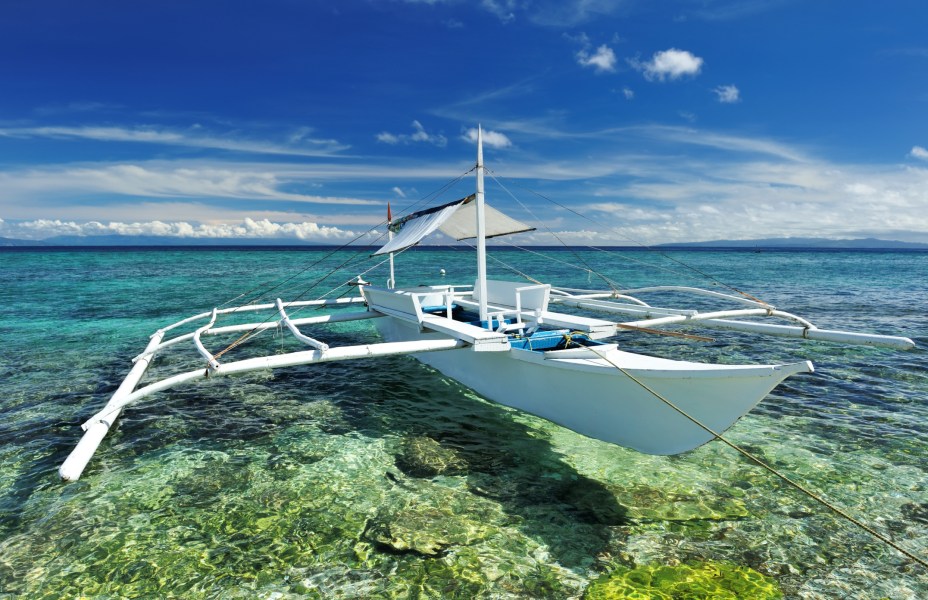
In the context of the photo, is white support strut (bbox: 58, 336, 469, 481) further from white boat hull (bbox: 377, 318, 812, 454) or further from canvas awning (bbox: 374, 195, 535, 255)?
canvas awning (bbox: 374, 195, 535, 255)

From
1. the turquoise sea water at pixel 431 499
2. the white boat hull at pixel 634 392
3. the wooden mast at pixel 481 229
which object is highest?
the wooden mast at pixel 481 229

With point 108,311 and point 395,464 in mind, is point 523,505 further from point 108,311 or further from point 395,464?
point 108,311

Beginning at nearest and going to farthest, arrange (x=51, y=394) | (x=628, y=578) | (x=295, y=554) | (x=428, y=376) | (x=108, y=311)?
1. (x=628, y=578)
2. (x=295, y=554)
3. (x=51, y=394)
4. (x=428, y=376)
5. (x=108, y=311)

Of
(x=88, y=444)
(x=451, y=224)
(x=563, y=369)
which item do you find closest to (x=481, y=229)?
(x=563, y=369)

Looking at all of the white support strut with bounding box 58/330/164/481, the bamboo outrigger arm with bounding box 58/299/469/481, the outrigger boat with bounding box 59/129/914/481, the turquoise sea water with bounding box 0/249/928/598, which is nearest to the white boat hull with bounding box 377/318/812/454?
the outrigger boat with bounding box 59/129/914/481

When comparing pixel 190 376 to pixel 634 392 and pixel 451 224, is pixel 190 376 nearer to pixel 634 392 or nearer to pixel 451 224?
pixel 634 392

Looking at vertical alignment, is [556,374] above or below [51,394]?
above

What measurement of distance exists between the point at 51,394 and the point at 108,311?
14932 mm

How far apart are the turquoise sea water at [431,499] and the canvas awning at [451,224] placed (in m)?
3.19

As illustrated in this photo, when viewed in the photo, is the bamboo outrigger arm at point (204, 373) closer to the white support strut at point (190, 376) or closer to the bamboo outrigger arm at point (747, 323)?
the white support strut at point (190, 376)

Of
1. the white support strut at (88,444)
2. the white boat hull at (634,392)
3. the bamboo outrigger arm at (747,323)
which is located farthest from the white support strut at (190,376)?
the bamboo outrigger arm at (747,323)

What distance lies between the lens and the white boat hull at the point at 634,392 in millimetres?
4633

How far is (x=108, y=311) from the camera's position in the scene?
71.6 feet

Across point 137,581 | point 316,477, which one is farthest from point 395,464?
point 137,581
